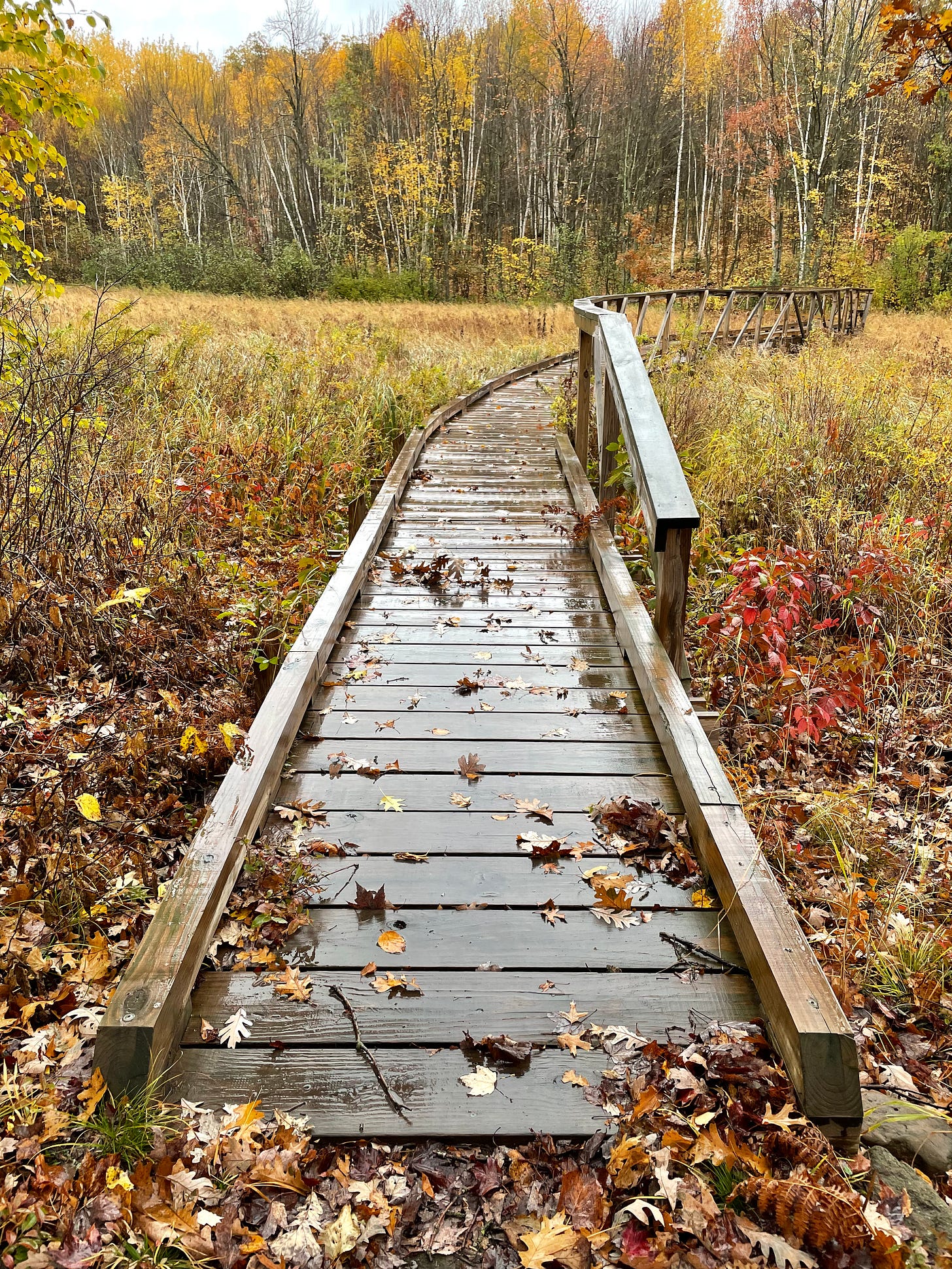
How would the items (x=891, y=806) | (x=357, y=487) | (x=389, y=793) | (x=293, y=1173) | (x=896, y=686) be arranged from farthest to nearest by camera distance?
1. (x=357, y=487)
2. (x=896, y=686)
3. (x=891, y=806)
4. (x=389, y=793)
5. (x=293, y=1173)

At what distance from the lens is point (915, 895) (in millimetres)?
2826

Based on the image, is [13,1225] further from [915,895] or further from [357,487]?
[357,487]

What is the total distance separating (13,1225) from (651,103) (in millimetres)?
39988

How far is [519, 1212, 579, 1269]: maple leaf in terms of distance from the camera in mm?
1520

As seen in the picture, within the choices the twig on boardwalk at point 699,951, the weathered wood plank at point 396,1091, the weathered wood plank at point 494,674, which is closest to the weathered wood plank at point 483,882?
the twig on boardwalk at point 699,951

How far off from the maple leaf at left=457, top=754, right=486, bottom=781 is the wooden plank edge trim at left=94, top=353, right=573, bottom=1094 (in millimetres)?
687

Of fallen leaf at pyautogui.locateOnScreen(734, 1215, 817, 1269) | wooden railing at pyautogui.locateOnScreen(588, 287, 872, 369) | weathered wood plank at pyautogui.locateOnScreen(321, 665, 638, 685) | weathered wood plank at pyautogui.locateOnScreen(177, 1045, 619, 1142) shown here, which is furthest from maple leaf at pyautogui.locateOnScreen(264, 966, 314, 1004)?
wooden railing at pyautogui.locateOnScreen(588, 287, 872, 369)

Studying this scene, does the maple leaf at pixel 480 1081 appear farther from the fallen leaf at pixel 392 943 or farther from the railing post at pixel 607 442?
the railing post at pixel 607 442

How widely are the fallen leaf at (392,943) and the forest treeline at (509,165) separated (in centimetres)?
2784

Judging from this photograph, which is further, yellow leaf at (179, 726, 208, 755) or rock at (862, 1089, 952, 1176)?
yellow leaf at (179, 726, 208, 755)

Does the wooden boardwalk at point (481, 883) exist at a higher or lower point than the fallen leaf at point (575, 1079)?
higher

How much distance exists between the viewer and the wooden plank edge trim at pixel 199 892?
5.90 ft

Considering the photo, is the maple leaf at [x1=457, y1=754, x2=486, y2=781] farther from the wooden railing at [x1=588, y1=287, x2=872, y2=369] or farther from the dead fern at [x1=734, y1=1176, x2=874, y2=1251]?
the wooden railing at [x1=588, y1=287, x2=872, y2=369]

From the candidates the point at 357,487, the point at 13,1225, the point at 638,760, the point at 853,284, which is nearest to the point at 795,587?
the point at 638,760
